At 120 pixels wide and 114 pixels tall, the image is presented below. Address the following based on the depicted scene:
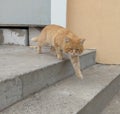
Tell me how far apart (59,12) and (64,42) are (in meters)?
1.09

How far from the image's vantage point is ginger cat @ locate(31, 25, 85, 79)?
249 centimetres

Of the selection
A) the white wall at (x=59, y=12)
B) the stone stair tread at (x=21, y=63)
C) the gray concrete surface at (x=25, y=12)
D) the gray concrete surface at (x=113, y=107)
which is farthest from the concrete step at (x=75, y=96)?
the gray concrete surface at (x=25, y=12)

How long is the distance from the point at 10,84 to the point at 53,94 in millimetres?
432

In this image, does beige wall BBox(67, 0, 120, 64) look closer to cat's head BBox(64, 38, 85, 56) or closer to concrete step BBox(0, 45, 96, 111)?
concrete step BBox(0, 45, 96, 111)

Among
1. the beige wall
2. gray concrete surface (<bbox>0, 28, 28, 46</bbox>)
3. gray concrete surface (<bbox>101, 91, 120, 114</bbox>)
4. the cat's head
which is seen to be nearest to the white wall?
the beige wall

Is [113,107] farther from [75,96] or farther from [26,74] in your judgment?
[26,74]

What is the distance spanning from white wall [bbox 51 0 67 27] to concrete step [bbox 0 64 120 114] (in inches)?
31.7

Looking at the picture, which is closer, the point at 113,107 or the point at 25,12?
the point at 113,107

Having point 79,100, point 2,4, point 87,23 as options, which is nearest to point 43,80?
point 79,100

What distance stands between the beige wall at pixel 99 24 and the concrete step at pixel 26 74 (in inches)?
20.8

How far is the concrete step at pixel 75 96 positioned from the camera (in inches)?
72.7

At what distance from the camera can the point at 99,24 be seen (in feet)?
11.4

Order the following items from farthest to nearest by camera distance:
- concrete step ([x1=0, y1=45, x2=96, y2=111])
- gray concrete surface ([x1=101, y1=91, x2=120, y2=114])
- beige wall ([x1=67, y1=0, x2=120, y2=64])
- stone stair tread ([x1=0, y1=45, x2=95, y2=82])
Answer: beige wall ([x1=67, y1=0, x2=120, y2=64]) < gray concrete surface ([x1=101, y1=91, x2=120, y2=114]) < stone stair tread ([x1=0, y1=45, x2=95, y2=82]) < concrete step ([x1=0, y1=45, x2=96, y2=111])

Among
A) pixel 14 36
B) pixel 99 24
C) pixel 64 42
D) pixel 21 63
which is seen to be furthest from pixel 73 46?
pixel 14 36
